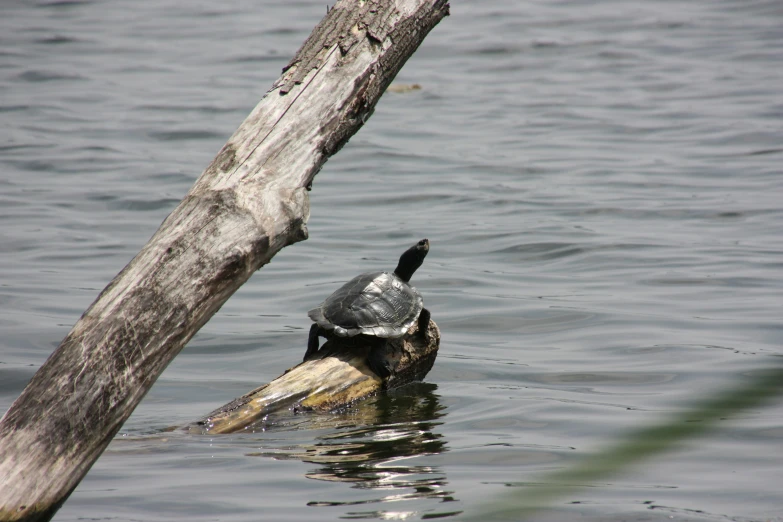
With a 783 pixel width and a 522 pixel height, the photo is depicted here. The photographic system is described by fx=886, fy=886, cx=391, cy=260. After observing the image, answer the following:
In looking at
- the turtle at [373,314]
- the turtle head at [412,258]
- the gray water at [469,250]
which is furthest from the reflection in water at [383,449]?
the turtle head at [412,258]

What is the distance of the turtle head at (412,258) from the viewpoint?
5344 millimetres

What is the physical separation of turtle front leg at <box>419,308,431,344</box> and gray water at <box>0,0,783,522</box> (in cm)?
33

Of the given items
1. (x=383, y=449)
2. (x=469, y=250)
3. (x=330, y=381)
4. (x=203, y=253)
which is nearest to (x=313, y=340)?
(x=330, y=381)

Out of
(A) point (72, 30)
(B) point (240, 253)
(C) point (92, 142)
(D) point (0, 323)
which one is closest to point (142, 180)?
(C) point (92, 142)

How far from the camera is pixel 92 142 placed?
13250 mm

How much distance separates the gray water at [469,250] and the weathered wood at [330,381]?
0.31 feet

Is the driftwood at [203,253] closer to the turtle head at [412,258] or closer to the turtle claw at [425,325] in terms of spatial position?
the turtle claw at [425,325]

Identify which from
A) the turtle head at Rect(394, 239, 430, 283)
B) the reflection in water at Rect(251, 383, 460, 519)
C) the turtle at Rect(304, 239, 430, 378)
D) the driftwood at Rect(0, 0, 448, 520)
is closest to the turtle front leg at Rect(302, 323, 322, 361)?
the turtle at Rect(304, 239, 430, 378)

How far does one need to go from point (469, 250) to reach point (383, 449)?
15.5 feet

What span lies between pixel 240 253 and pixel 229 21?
68.9 ft

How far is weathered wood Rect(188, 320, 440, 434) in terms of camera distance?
4.22 meters

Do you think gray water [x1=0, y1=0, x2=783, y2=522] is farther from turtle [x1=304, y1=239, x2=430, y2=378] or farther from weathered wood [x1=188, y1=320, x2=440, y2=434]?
turtle [x1=304, y1=239, x2=430, y2=378]

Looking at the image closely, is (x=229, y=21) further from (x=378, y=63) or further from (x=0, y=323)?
(x=378, y=63)

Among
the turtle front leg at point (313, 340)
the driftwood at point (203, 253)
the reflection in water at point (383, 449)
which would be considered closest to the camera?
the driftwood at point (203, 253)
